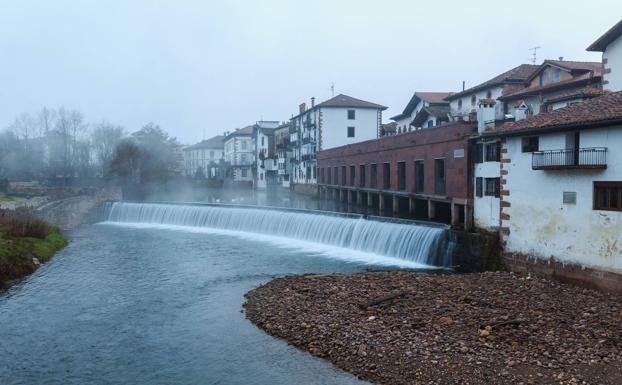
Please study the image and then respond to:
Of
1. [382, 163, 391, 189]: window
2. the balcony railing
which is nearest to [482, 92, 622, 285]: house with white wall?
the balcony railing

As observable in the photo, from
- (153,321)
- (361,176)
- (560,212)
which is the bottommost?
(153,321)

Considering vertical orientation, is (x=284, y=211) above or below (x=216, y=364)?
above

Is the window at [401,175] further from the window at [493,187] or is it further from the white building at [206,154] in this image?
the white building at [206,154]

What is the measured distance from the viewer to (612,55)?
2548 cm

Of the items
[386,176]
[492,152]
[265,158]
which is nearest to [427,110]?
[386,176]

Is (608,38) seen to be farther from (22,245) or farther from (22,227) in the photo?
(22,227)

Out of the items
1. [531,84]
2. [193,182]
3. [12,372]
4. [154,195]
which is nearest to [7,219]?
[12,372]

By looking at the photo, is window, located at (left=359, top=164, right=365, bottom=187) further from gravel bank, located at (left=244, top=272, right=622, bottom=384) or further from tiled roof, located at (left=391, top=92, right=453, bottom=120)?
gravel bank, located at (left=244, top=272, right=622, bottom=384)

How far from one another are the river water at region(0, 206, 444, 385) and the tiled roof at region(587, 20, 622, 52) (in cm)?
1512

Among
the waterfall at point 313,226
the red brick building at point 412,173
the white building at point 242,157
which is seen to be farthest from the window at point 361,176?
the white building at point 242,157

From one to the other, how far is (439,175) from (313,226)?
7947 millimetres

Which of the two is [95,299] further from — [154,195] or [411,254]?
[154,195]

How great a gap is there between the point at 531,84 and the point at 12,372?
118 feet

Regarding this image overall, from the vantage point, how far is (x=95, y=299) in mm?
17812
